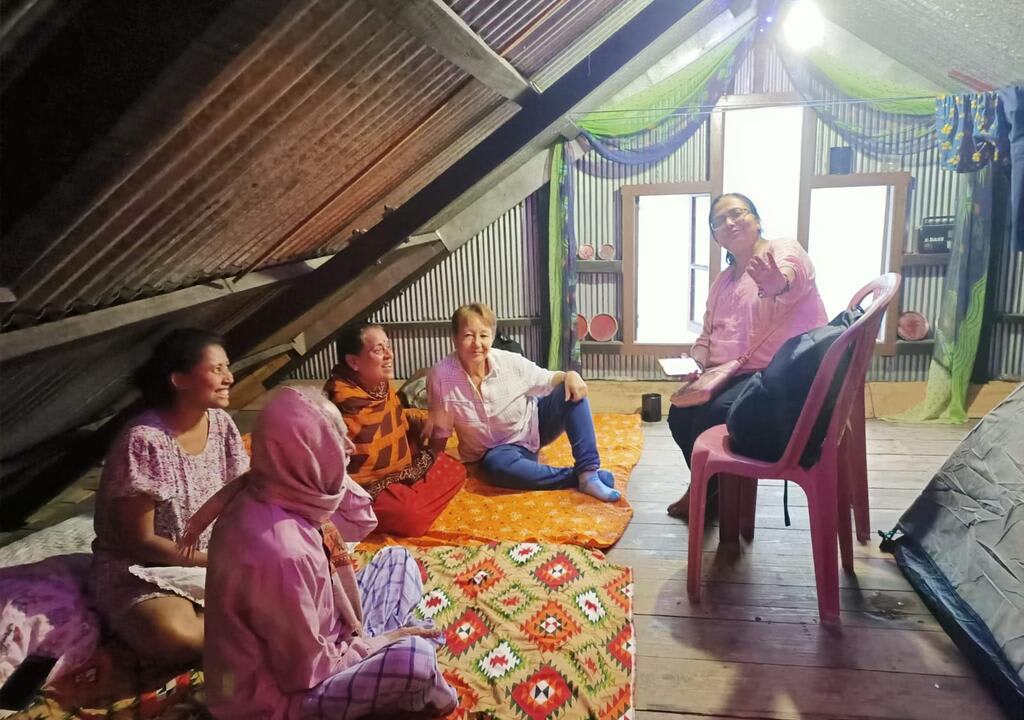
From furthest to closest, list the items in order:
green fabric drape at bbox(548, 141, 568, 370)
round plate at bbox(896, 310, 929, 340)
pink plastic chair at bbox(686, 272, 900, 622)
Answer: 1. green fabric drape at bbox(548, 141, 568, 370)
2. round plate at bbox(896, 310, 929, 340)
3. pink plastic chair at bbox(686, 272, 900, 622)

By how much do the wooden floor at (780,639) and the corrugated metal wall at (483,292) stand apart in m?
2.26

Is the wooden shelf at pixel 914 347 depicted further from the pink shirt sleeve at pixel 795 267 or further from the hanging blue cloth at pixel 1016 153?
the pink shirt sleeve at pixel 795 267

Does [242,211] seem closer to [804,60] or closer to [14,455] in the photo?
[14,455]

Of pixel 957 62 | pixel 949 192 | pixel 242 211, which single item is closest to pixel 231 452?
pixel 242 211

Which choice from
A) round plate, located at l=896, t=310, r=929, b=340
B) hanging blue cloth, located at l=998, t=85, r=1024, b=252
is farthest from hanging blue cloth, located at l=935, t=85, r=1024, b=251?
round plate, located at l=896, t=310, r=929, b=340

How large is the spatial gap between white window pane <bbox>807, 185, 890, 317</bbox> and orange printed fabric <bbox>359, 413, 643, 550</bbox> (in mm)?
2204

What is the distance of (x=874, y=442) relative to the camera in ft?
11.5

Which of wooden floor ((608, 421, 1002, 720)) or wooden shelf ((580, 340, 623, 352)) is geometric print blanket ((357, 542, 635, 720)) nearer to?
wooden floor ((608, 421, 1002, 720))

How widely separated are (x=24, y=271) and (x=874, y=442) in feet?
12.4

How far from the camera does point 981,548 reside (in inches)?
72.6

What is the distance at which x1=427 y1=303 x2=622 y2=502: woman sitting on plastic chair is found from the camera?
2.86 metres

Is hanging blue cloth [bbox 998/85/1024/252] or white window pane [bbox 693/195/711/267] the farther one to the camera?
white window pane [bbox 693/195/711/267]

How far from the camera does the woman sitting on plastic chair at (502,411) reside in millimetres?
2859

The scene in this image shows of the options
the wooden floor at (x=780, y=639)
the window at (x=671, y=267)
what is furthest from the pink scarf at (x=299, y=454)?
the window at (x=671, y=267)
